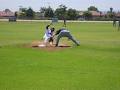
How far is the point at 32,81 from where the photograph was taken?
14039 millimetres

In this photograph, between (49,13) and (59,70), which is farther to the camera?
(49,13)

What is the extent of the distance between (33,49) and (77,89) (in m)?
13.0

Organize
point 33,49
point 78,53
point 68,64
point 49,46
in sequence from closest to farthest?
point 68,64, point 78,53, point 33,49, point 49,46

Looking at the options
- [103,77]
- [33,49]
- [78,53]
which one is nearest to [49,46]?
[33,49]

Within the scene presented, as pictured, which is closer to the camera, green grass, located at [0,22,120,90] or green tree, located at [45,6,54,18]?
green grass, located at [0,22,120,90]

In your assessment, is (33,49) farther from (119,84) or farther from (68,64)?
(119,84)

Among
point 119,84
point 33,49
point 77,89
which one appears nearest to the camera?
point 77,89

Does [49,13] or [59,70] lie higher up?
[59,70]

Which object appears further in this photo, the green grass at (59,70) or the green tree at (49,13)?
the green tree at (49,13)

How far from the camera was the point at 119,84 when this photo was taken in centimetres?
1370

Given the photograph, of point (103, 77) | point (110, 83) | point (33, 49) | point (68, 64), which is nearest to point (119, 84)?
point (110, 83)

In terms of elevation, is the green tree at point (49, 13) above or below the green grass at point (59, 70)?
below

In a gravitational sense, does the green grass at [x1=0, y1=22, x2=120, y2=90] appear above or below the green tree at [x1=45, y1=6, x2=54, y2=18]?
above

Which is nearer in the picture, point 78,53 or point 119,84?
point 119,84
